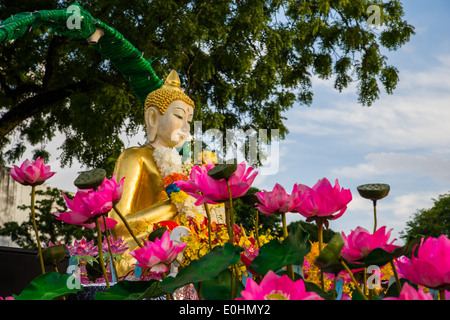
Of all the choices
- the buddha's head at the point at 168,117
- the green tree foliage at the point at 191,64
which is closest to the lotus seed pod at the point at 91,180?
the buddha's head at the point at 168,117

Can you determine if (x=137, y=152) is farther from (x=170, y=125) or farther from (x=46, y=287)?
(x=46, y=287)

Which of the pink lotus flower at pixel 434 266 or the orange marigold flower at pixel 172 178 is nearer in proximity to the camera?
the pink lotus flower at pixel 434 266

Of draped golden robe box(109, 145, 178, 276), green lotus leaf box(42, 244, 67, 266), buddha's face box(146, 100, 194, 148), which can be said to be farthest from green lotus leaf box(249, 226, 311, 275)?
buddha's face box(146, 100, 194, 148)

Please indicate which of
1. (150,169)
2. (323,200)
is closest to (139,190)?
(150,169)

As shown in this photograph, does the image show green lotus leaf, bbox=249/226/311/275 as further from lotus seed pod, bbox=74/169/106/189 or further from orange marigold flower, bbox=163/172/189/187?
orange marigold flower, bbox=163/172/189/187

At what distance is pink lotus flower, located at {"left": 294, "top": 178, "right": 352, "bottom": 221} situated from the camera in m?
0.98

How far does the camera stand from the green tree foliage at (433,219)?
70.4ft

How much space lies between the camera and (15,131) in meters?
9.91

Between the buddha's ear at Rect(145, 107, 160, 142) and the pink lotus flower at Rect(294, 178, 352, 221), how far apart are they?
127 inches

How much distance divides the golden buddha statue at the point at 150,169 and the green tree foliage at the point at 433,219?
1932 centimetres

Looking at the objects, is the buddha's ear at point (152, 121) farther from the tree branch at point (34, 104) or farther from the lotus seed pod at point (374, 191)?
the tree branch at point (34, 104)

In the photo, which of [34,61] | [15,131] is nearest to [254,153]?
[34,61]

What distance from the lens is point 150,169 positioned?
383 cm

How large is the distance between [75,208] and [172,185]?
2.43 m
